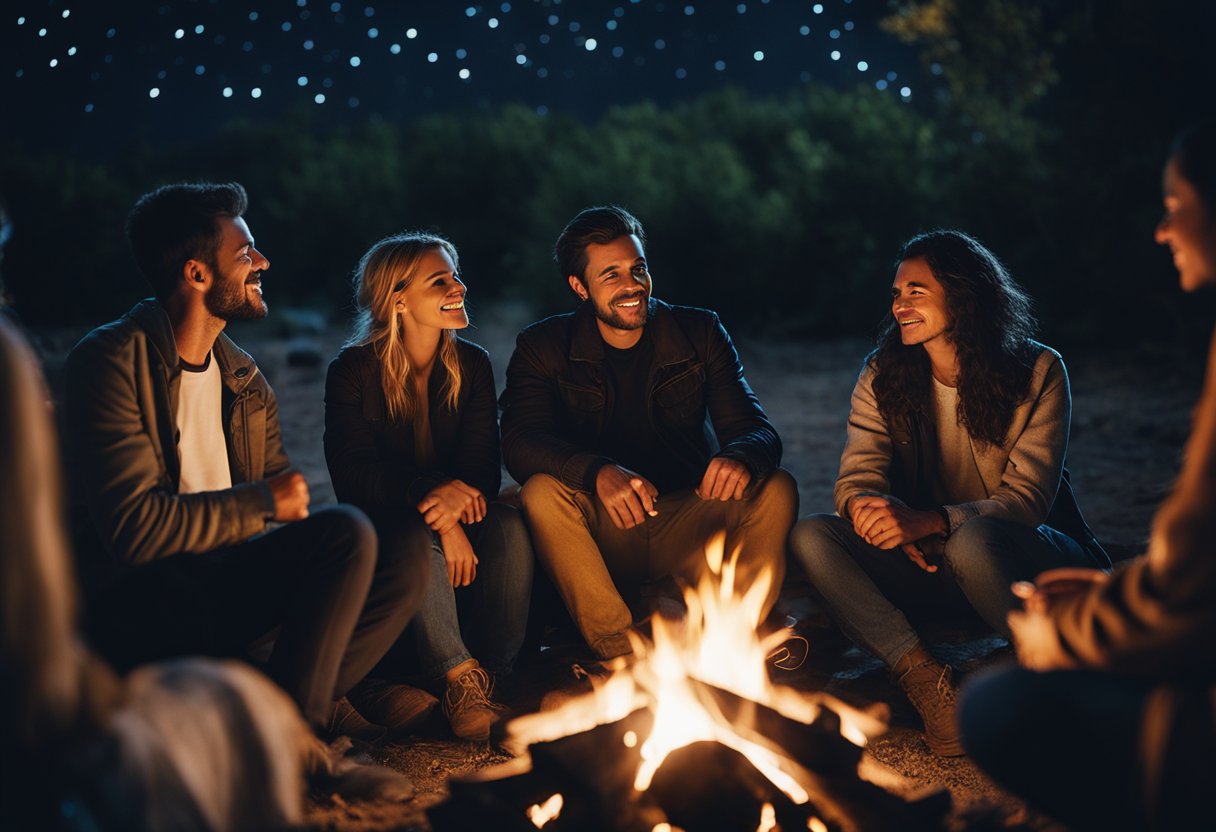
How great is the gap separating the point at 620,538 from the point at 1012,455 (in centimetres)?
142

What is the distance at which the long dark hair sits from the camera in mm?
3455

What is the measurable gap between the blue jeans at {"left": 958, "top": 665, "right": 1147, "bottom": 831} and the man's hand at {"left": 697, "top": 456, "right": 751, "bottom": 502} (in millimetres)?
1584

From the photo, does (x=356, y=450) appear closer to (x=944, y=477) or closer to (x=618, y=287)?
(x=618, y=287)

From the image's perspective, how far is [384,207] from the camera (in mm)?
19078

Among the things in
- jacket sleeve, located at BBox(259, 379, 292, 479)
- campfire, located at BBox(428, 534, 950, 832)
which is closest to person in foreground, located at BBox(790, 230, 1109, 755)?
campfire, located at BBox(428, 534, 950, 832)

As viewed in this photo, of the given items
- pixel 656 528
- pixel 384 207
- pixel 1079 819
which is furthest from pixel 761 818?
pixel 384 207

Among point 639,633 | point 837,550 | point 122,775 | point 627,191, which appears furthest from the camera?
point 627,191

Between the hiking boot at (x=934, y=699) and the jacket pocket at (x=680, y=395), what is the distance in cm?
130

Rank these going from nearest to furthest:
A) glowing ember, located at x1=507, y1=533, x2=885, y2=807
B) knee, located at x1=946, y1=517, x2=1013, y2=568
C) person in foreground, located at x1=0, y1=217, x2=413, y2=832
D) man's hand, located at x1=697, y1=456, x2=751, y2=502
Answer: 1. person in foreground, located at x1=0, y1=217, x2=413, y2=832
2. glowing ember, located at x1=507, y1=533, x2=885, y2=807
3. knee, located at x1=946, y1=517, x2=1013, y2=568
4. man's hand, located at x1=697, y1=456, x2=751, y2=502

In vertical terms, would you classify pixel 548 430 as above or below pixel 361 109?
below

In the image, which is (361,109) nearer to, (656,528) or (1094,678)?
(656,528)

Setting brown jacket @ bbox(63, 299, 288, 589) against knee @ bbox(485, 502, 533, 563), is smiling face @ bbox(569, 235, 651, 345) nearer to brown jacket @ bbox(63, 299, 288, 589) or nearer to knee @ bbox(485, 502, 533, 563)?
knee @ bbox(485, 502, 533, 563)

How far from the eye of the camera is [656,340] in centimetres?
407

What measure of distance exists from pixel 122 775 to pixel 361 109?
32305 millimetres
